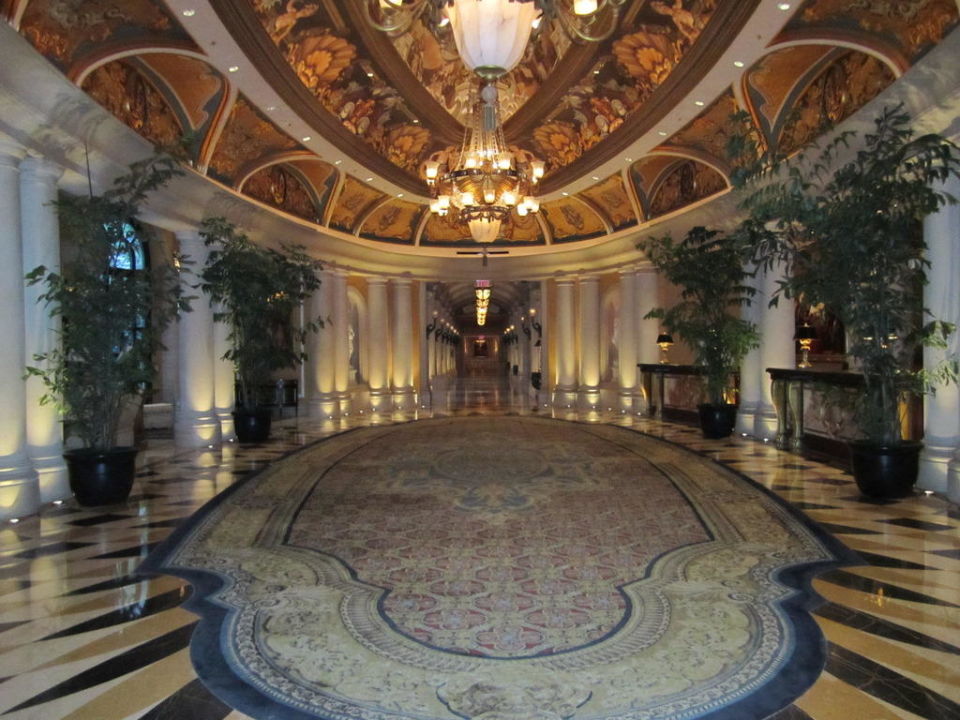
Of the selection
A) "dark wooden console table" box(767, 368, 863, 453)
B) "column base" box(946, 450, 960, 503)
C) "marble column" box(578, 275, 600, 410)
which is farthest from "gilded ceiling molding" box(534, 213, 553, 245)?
"column base" box(946, 450, 960, 503)

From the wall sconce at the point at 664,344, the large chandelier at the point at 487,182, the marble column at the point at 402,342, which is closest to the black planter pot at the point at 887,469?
the large chandelier at the point at 487,182

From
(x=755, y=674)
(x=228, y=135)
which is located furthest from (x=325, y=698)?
(x=228, y=135)

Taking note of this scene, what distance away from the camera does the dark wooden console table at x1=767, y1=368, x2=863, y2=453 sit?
8.83 metres

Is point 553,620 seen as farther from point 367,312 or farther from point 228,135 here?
point 367,312

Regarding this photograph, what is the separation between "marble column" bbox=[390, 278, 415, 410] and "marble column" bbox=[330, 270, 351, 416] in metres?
2.14

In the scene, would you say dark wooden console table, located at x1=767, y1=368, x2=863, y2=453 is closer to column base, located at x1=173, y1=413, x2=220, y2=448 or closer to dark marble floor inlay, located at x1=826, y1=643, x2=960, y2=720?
dark marble floor inlay, located at x1=826, y1=643, x2=960, y2=720

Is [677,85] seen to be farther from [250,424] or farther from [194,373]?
[194,373]

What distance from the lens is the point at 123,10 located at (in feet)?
21.9

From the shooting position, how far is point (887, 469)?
19.2ft

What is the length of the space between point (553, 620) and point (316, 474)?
4.87 meters

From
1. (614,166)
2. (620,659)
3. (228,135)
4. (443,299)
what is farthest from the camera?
(443,299)

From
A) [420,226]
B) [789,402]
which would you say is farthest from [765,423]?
[420,226]

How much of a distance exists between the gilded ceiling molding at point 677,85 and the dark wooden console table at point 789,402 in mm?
4037

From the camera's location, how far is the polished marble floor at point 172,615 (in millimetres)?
2582
